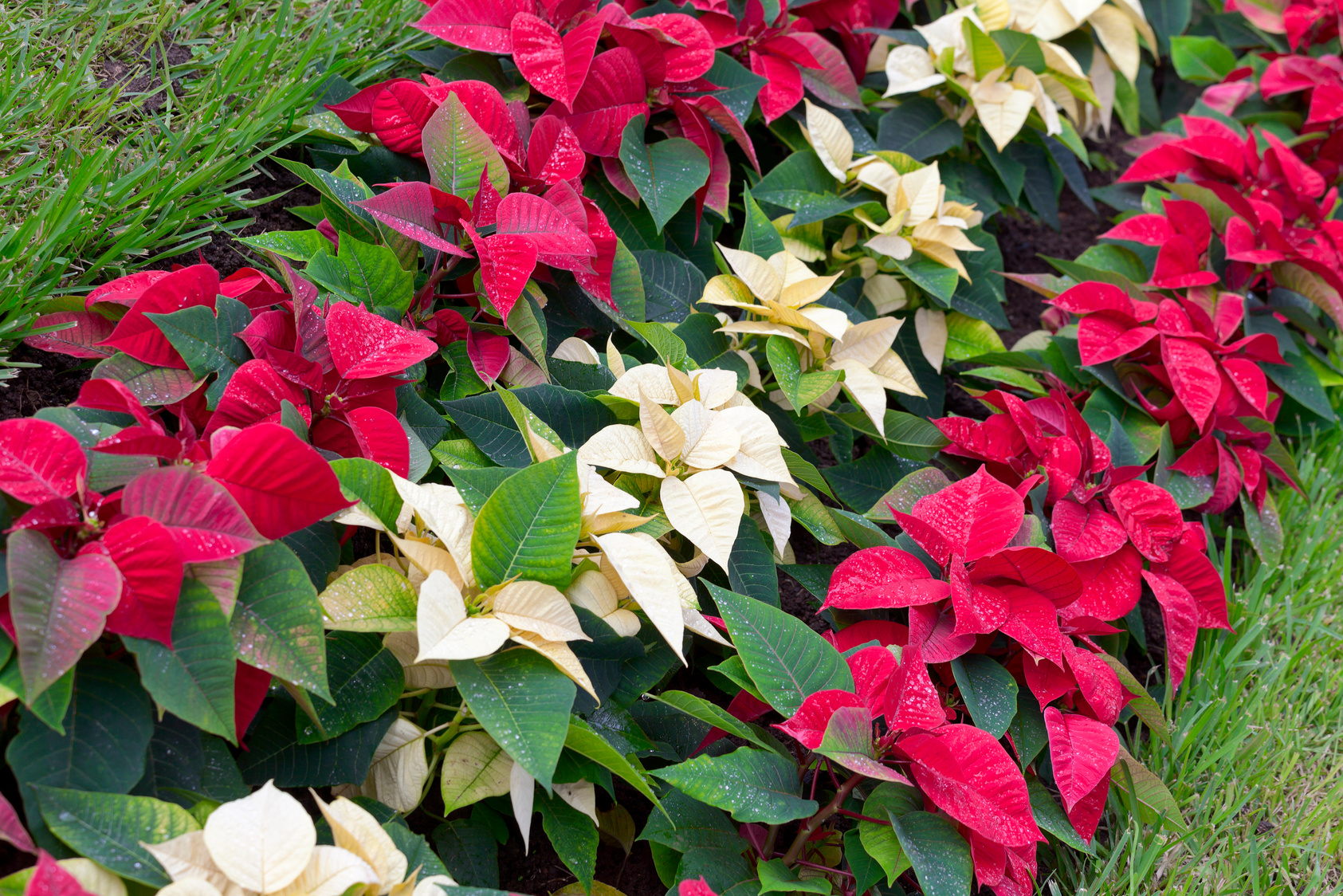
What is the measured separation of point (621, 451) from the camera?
1072mm

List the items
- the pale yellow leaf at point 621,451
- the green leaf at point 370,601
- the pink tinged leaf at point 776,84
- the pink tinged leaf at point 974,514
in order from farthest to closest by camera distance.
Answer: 1. the pink tinged leaf at point 776,84
2. the pink tinged leaf at point 974,514
3. the pale yellow leaf at point 621,451
4. the green leaf at point 370,601

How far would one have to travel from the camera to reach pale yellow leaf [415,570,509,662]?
31.9 inches

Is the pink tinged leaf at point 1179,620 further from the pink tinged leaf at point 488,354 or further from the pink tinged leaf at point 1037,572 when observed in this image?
the pink tinged leaf at point 488,354

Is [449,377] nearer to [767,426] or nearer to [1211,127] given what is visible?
[767,426]

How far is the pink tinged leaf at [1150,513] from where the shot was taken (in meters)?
1.32

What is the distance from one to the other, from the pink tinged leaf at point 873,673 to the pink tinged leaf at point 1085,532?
348mm

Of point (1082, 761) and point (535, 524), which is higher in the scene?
point (535, 524)

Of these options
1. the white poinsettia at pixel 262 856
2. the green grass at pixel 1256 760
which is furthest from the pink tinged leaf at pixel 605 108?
the green grass at pixel 1256 760

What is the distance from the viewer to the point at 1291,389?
5.78 feet

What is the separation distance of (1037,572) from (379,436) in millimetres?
780

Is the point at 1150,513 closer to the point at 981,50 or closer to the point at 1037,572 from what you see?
the point at 1037,572

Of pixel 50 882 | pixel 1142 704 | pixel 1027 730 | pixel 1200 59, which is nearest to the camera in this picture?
pixel 50 882

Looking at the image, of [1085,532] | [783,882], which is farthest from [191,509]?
[1085,532]

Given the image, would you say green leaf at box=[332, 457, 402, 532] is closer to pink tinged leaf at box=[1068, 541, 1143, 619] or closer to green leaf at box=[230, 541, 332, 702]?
green leaf at box=[230, 541, 332, 702]
